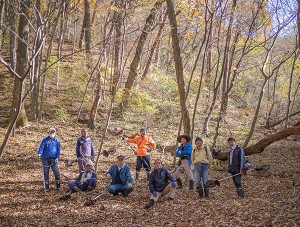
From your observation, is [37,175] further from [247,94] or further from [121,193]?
[247,94]

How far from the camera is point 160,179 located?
821 centimetres

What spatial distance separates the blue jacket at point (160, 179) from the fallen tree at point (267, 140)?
622 centimetres

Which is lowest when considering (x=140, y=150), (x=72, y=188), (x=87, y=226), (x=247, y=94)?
(x=87, y=226)

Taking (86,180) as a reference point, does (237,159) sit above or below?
above

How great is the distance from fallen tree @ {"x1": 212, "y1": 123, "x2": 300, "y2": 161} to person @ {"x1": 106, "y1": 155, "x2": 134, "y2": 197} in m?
6.35

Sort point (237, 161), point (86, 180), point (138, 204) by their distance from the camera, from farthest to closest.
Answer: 1. point (86, 180)
2. point (237, 161)
3. point (138, 204)

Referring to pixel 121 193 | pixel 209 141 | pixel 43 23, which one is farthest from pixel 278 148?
pixel 43 23

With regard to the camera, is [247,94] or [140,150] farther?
[247,94]

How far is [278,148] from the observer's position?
56.4 ft

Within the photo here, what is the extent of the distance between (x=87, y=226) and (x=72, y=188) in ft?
7.20

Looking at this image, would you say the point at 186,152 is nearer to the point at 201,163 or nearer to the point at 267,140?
the point at 201,163

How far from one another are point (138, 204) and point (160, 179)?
35.7 inches

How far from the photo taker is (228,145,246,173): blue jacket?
833cm

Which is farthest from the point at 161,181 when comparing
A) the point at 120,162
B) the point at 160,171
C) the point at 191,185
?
the point at 191,185
